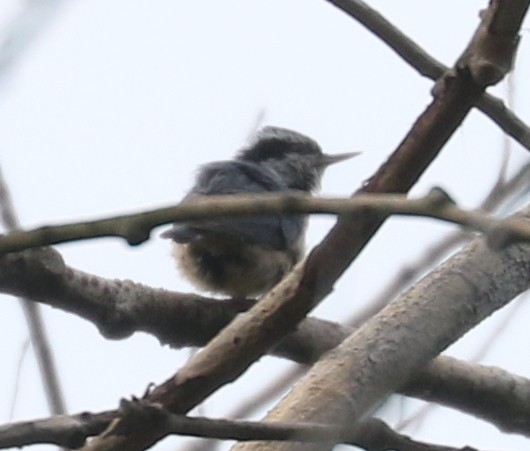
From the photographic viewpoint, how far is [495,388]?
2.34m

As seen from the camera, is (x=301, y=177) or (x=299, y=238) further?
(x=301, y=177)

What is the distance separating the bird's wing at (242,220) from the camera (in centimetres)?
338

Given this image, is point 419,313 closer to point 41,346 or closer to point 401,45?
point 401,45

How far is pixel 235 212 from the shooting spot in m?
0.99

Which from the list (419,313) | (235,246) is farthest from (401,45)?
(235,246)

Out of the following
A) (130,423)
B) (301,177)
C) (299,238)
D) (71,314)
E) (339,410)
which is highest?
(301,177)

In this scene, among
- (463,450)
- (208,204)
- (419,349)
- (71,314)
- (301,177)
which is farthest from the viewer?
(301,177)

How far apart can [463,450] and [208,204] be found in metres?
0.35

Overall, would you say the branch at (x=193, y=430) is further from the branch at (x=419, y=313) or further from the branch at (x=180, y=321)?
the branch at (x=180, y=321)

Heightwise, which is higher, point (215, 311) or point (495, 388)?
point (215, 311)

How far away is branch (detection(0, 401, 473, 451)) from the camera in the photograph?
104cm

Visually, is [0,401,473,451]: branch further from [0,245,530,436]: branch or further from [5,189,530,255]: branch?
[0,245,530,436]: branch

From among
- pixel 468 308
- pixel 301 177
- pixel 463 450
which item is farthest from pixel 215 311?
pixel 301 177

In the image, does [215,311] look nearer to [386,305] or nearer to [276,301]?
[386,305]
